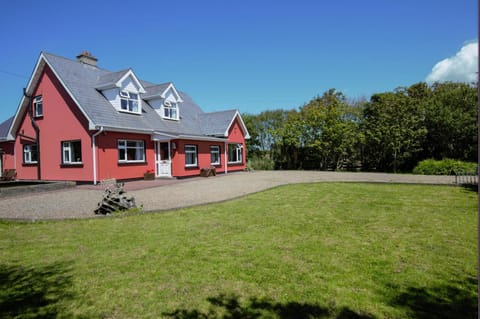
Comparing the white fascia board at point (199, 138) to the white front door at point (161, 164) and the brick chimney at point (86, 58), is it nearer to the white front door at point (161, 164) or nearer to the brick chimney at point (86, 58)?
the white front door at point (161, 164)

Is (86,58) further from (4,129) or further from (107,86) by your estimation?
(4,129)

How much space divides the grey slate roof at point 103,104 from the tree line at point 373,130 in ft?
31.5

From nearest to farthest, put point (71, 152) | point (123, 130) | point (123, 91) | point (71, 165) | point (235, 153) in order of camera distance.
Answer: point (123, 130), point (71, 165), point (71, 152), point (123, 91), point (235, 153)

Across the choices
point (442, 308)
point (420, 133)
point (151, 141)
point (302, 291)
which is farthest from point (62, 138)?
point (420, 133)

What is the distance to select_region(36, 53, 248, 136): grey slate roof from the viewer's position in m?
16.9

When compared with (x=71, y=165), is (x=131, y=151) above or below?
above

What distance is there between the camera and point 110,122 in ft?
55.8

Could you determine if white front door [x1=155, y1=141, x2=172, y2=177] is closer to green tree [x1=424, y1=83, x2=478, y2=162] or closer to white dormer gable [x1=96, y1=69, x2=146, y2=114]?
white dormer gable [x1=96, y1=69, x2=146, y2=114]

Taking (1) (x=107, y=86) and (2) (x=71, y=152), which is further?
(1) (x=107, y=86)

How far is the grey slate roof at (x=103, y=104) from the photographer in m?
16.9

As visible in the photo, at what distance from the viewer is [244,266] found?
14.3 feet

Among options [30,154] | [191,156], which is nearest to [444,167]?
[191,156]

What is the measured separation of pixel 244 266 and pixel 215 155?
69.2 feet

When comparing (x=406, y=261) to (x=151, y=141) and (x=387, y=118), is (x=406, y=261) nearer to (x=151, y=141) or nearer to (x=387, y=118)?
(x=151, y=141)
